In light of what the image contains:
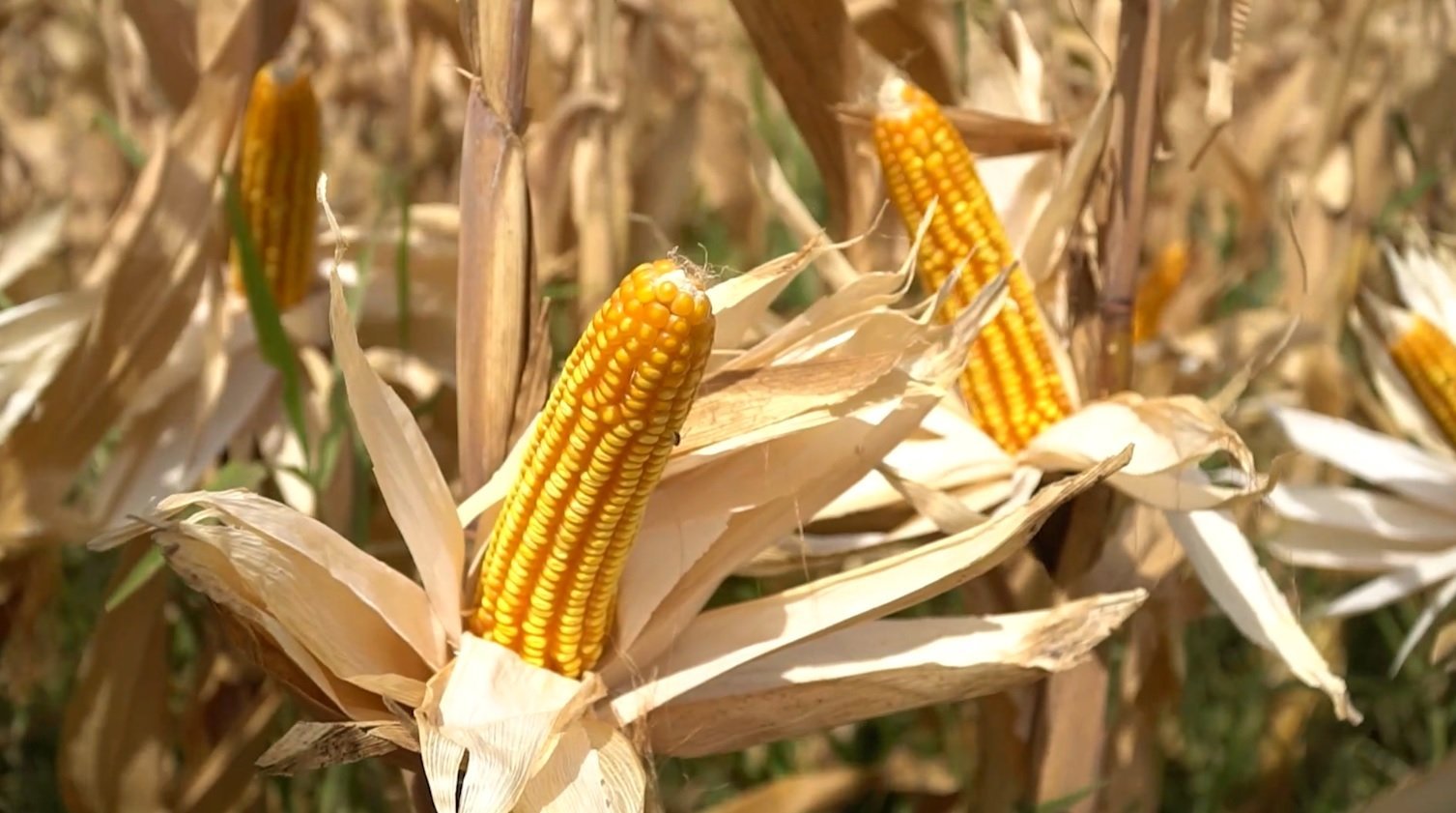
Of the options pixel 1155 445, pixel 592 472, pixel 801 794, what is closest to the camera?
pixel 592 472

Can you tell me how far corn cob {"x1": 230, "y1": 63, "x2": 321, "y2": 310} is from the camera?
3.06ft

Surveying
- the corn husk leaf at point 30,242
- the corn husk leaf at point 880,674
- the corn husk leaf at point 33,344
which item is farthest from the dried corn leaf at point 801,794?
the corn husk leaf at point 30,242

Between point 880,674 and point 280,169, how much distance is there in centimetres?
63

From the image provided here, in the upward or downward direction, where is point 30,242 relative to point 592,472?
upward

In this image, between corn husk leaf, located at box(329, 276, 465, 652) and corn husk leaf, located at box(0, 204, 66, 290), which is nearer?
corn husk leaf, located at box(329, 276, 465, 652)

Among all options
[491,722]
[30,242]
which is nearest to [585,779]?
[491,722]

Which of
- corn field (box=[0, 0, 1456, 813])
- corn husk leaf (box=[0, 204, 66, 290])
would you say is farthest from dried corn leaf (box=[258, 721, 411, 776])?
corn husk leaf (box=[0, 204, 66, 290])

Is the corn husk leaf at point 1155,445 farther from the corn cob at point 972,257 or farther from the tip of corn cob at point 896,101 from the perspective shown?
the tip of corn cob at point 896,101

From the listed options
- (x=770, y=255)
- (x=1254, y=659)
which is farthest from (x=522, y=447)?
(x=770, y=255)

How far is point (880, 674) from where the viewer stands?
1.98 feet

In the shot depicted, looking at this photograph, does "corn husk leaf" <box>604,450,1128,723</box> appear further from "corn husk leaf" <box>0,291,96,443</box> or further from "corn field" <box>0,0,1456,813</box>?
"corn husk leaf" <box>0,291,96,443</box>

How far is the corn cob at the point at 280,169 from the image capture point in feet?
3.06

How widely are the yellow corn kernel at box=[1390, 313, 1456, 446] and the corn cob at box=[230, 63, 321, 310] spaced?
905 mm

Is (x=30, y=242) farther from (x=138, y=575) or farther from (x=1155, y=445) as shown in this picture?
(x=1155, y=445)
